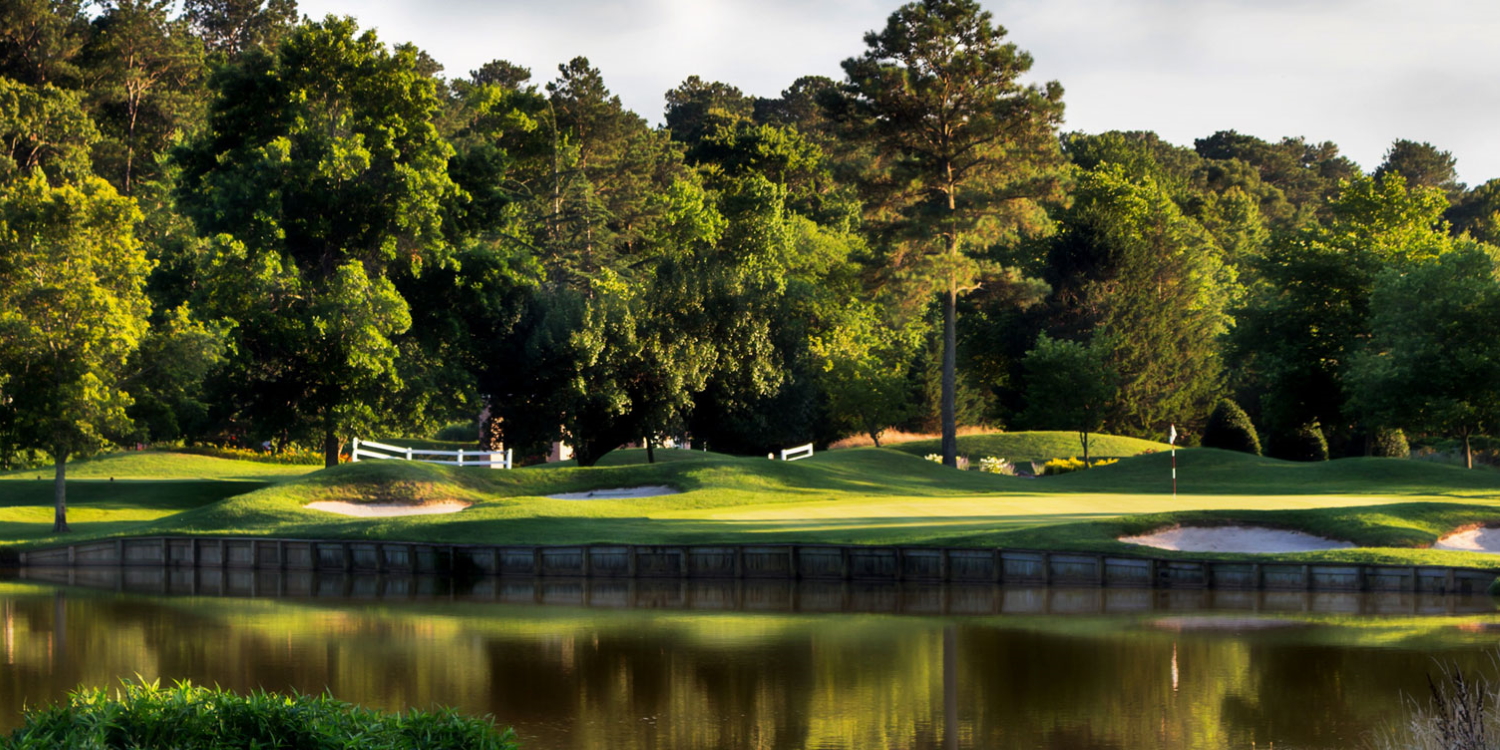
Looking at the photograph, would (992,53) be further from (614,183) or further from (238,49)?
(238,49)

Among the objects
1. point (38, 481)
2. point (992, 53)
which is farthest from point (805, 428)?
point (38, 481)

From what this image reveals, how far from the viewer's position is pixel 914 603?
2427cm

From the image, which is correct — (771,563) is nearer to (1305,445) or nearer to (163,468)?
(163,468)

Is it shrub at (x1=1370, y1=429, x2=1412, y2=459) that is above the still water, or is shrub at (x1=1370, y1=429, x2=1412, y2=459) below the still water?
above

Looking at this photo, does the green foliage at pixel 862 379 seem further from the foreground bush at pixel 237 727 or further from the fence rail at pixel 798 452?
the foreground bush at pixel 237 727

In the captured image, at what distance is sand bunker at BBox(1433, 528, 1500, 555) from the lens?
2830 centimetres

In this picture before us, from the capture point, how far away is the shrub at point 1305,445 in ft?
189

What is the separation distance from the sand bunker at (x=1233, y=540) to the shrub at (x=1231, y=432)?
2858 cm

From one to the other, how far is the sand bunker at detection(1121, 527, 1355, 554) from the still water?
136 inches

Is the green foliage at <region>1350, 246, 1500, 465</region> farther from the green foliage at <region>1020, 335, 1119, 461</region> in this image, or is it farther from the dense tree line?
the green foliage at <region>1020, 335, 1119, 461</region>

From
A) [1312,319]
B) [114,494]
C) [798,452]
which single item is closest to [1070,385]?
[1312,319]

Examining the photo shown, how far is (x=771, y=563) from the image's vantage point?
27.5 m

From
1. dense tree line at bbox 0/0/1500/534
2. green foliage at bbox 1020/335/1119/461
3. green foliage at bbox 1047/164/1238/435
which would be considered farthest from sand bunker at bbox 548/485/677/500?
green foliage at bbox 1047/164/1238/435

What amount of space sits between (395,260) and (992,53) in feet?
76.5
